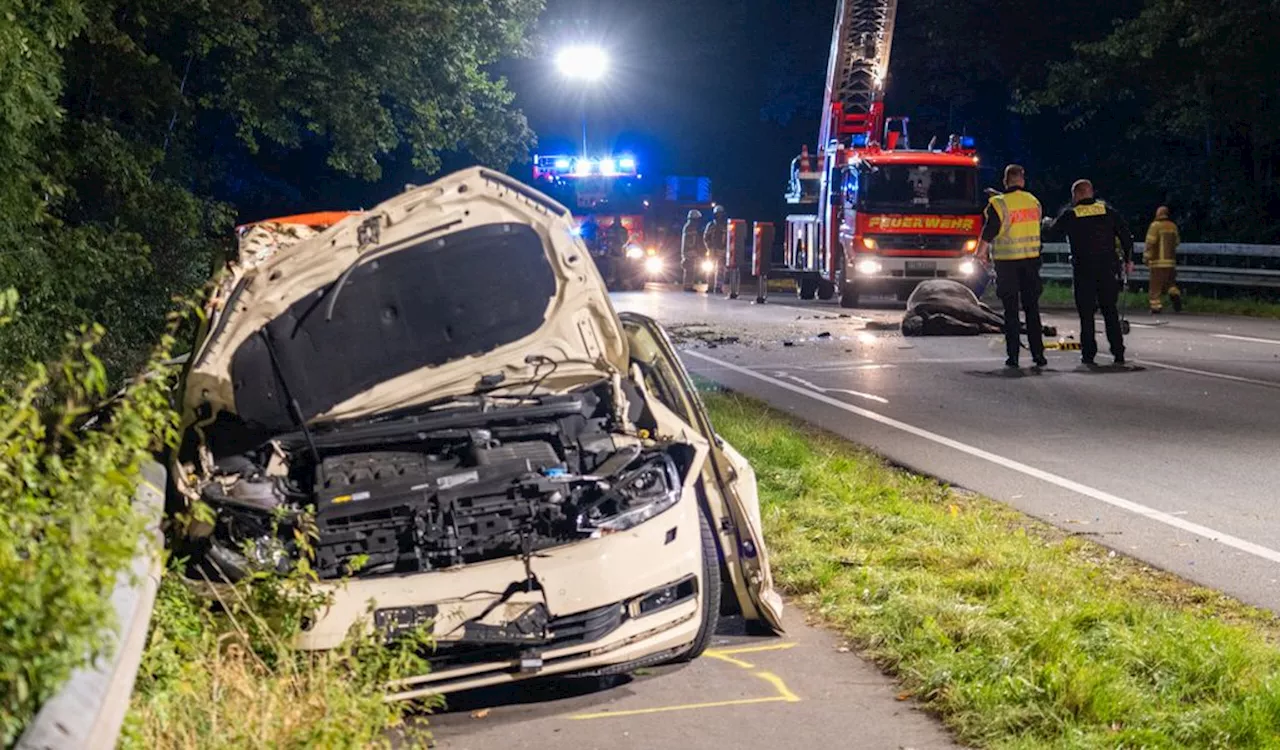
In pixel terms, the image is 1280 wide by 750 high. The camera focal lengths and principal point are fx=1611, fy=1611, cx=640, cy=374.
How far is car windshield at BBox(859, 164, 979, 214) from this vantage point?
2612 cm

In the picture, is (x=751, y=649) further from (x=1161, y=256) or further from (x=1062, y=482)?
(x=1161, y=256)

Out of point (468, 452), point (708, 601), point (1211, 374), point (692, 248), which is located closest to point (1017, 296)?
point (1211, 374)

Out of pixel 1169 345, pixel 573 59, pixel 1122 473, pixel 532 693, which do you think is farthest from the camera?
pixel 573 59

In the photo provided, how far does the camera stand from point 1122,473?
10.2 m

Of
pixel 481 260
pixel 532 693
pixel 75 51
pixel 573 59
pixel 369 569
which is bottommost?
pixel 532 693

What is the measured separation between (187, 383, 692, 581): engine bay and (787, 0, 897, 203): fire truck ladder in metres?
23.0

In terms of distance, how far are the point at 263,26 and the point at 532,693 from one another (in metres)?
18.0

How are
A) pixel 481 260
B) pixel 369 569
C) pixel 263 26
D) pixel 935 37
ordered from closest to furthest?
pixel 369 569, pixel 481 260, pixel 263 26, pixel 935 37

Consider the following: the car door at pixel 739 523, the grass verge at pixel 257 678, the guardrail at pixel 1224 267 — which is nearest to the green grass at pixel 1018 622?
the car door at pixel 739 523

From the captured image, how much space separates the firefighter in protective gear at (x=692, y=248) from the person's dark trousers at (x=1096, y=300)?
64.8 ft

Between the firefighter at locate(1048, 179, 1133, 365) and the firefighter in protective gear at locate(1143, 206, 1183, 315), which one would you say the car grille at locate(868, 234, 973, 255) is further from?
the firefighter at locate(1048, 179, 1133, 365)

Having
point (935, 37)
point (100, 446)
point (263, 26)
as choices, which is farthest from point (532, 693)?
point (935, 37)

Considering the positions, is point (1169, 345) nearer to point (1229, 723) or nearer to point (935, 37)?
point (1229, 723)

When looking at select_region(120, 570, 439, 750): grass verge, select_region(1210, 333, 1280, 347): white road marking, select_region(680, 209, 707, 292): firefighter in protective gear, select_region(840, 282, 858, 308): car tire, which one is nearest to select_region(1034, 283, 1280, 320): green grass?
select_region(840, 282, 858, 308): car tire
